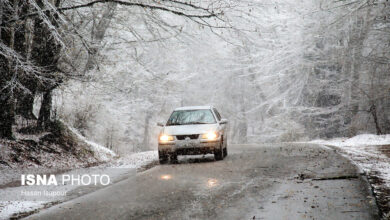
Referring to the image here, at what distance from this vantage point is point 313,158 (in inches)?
549

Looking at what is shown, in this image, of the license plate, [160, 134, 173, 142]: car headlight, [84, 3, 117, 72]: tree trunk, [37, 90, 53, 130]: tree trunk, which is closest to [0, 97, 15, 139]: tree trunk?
[37, 90, 53, 130]: tree trunk

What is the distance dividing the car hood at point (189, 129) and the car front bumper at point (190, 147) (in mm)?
321

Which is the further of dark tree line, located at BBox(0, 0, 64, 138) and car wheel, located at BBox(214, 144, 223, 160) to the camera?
car wheel, located at BBox(214, 144, 223, 160)

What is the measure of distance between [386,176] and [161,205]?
5.31m

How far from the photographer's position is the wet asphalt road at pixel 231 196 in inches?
267

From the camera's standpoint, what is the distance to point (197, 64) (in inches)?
1736

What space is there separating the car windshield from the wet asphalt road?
270 cm

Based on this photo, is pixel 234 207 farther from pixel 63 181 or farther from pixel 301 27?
pixel 301 27

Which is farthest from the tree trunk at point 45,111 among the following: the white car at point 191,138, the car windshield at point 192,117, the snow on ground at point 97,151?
the white car at point 191,138

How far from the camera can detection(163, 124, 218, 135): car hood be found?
1333 cm

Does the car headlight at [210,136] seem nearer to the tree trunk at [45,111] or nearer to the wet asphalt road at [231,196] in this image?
the wet asphalt road at [231,196]

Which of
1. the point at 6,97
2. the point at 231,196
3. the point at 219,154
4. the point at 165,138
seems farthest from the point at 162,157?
the point at 231,196

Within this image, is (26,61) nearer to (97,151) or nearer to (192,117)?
(192,117)

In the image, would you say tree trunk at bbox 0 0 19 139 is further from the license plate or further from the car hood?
the license plate
